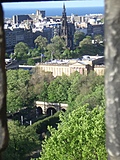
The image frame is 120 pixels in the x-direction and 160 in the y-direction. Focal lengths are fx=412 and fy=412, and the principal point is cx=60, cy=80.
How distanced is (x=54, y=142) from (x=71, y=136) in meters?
0.32

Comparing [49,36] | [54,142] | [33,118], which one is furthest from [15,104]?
[49,36]

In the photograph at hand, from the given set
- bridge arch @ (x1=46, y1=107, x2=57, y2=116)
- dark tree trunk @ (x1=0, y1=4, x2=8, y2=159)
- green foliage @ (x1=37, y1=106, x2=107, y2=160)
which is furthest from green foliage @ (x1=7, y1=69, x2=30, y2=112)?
dark tree trunk @ (x1=0, y1=4, x2=8, y2=159)

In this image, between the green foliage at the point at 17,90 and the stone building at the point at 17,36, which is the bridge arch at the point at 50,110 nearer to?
the green foliage at the point at 17,90

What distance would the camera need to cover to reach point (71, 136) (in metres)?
7.09

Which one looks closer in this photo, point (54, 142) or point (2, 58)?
point (2, 58)

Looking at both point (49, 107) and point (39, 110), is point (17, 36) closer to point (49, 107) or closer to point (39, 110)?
point (39, 110)

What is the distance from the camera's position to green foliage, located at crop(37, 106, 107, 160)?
22.0 ft

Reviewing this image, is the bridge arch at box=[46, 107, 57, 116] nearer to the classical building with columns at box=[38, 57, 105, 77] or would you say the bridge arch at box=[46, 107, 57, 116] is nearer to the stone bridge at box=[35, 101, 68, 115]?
the stone bridge at box=[35, 101, 68, 115]

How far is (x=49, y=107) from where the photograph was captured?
2203cm

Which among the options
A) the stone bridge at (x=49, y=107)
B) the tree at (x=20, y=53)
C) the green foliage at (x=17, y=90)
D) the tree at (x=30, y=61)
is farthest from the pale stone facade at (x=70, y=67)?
the tree at (x=20, y=53)

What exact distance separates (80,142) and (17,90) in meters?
12.7

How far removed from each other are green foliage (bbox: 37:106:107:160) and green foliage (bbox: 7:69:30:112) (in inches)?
433

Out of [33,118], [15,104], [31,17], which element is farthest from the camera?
[31,17]

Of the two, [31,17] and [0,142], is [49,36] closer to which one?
[31,17]
